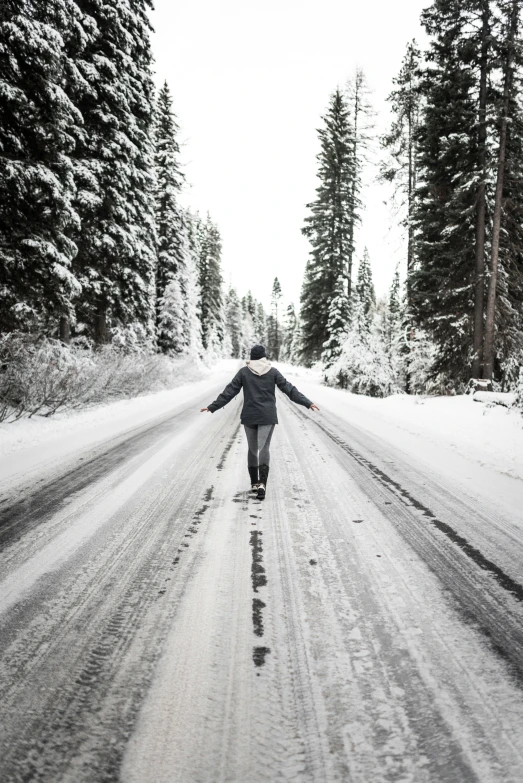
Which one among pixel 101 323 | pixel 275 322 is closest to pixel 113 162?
pixel 101 323

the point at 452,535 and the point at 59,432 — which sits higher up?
the point at 59,432

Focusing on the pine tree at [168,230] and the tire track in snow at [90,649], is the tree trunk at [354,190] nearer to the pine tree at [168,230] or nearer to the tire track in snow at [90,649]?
the pine tree at [168,230]

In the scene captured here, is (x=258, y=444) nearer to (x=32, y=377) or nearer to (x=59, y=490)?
(x=59, y=490)

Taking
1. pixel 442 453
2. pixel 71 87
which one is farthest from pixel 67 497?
pixel 71 87

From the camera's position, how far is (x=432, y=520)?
382 centimetres

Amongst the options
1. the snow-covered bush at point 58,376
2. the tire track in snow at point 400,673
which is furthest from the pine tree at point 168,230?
the tire track in snow at point 400,673

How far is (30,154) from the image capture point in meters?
8.32

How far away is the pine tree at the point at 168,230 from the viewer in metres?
23.4

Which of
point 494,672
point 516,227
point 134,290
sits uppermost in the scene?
point 516,227

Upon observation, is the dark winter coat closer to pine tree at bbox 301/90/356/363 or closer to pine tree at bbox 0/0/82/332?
pine tree at bbox 0/0/82/332

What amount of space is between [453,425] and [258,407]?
6.32 meters

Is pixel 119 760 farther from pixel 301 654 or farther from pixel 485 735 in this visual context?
pixel 485 735

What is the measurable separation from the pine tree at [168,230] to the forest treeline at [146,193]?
119mm

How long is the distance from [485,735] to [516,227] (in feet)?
55.4
